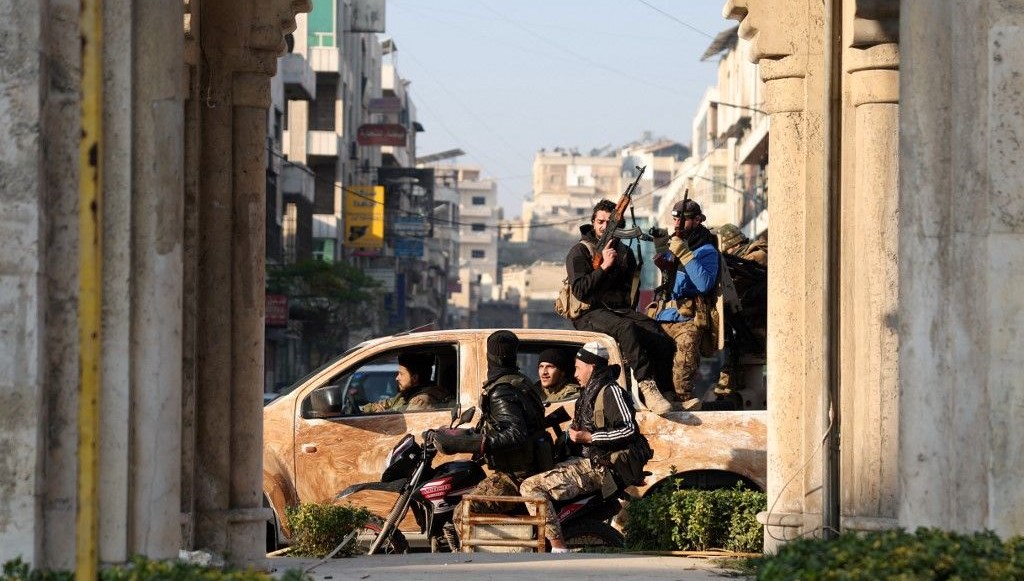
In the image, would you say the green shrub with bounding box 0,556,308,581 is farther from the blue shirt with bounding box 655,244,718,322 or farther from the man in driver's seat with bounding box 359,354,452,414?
the blue shirt with bounding box 655,244,718,322

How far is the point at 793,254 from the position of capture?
38.5 feet

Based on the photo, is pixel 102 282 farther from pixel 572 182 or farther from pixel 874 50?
pixel 572 182

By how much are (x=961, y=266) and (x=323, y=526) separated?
587 centimetres

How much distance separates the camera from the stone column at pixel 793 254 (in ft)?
38.1

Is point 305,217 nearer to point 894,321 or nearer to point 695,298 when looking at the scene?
point 695,298

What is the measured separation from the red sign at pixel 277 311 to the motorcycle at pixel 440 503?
3917 centimetres

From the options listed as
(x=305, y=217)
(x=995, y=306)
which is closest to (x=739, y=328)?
(x=995, y=306)

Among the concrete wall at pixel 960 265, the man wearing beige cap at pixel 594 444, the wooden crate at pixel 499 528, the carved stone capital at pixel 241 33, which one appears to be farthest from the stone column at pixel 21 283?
the man wearing beige cap at pixel 594 444

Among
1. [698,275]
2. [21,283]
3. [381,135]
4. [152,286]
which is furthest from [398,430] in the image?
[381,135]

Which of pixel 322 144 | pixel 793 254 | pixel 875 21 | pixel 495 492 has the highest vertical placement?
pixel 322 144

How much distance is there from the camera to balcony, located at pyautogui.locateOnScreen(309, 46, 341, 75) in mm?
67938

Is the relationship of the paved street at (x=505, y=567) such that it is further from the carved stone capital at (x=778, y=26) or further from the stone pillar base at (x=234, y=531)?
the carved stone capital at (x=778, y=26)

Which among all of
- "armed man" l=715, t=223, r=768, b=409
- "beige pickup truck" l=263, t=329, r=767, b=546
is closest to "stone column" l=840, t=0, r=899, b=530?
"beige pickup truck" l=263, t=329, r=767, b=546

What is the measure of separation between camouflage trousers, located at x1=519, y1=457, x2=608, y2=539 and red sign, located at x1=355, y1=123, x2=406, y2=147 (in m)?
63.2
